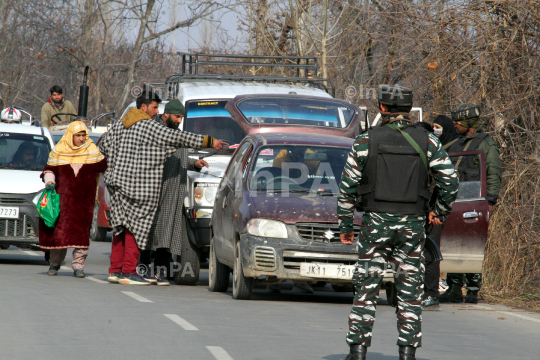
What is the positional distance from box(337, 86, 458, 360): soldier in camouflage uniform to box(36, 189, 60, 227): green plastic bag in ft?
21.3

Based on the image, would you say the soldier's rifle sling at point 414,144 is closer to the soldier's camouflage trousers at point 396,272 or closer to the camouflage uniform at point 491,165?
the soldier's camouflage trousers at point 396,272

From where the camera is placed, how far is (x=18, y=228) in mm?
13148

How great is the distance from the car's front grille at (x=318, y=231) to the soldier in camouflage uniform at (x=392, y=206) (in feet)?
9.81

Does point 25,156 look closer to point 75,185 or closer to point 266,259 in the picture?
point 75,185

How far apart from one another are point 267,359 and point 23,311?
3.02m

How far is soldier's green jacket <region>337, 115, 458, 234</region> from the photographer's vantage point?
6.14m

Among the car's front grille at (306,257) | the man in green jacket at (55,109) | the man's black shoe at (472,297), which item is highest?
the man in green jacket at (55,109)

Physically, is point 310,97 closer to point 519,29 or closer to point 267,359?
point 519,29

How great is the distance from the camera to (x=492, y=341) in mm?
7625

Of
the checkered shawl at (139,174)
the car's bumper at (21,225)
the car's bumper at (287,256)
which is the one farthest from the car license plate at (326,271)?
the car's bumper at (21,225)

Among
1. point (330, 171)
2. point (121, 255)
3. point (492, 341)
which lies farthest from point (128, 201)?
point (492, 341)

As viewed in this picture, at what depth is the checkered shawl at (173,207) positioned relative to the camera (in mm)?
10984

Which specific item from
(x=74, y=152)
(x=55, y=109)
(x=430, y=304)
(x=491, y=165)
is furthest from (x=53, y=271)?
(x=55, y=109)

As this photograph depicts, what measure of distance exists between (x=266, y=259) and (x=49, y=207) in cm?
391
